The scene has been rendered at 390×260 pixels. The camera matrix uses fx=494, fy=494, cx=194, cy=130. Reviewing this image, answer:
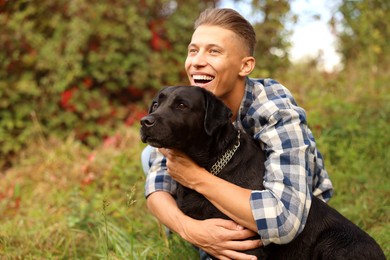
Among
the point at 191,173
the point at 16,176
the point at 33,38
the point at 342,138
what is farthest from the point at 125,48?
the point at 191,173

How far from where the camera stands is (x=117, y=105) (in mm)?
7004

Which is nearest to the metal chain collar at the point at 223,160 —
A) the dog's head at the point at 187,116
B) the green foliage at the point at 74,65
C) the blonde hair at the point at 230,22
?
the dog's head at the point at 187,116

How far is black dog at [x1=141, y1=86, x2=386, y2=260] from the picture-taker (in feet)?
9.07

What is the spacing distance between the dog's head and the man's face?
0.24 meters

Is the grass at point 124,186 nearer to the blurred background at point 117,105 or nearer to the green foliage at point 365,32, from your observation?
the blurred background at point 117,105

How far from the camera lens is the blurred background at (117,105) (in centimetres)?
404

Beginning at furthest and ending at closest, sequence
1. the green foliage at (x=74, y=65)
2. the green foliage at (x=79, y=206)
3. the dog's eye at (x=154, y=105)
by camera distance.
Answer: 1. the green foliage at (x=74, y=65)
2. the green foliage at (x=79, y=206)
3. the dog's eye at (x=154, y=105)

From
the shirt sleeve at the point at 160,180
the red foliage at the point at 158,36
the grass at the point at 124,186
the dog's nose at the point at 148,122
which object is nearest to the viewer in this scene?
the dog's nose at the point at 148,122

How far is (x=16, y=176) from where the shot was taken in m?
5.59

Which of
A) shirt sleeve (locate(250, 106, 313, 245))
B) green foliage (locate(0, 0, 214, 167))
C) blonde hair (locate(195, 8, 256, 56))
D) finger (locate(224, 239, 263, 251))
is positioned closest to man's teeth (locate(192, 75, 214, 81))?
blonde hair (locate(195, 8, 256, 56))

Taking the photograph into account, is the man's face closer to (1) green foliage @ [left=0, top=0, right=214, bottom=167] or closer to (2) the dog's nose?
(2) the dog's nose

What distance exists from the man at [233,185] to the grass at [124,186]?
367 millimetres

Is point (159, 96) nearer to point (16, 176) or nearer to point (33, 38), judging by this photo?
point (16, 176)

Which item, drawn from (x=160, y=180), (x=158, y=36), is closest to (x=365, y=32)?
(x=158, y=36)
